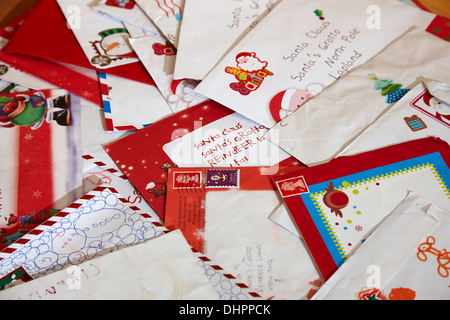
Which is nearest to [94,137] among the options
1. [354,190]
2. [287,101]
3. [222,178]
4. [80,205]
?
[80,205]

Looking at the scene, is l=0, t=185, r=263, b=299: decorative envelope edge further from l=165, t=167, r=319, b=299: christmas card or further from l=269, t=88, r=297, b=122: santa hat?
l=269, t=88, r=297, b=122: santa hat

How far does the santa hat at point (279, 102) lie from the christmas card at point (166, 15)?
244 millimetres

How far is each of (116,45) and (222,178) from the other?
39 cm

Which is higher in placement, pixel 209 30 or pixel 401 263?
pixel 209 30

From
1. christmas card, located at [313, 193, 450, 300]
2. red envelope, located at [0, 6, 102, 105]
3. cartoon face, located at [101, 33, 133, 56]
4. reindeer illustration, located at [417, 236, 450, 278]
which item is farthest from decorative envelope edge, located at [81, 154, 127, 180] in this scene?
reindeer illustration, located at [417, 236, 450, 278]

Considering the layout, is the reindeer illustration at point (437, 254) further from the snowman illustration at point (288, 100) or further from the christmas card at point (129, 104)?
the christmas card at point (129, 104)

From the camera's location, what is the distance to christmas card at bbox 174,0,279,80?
0.81 m

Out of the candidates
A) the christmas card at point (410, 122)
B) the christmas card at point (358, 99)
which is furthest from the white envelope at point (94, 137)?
the christmas card at point (410, 122)

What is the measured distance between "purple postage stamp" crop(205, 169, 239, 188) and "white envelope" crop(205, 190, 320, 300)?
0.01m

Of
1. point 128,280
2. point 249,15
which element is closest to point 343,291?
point 128,280

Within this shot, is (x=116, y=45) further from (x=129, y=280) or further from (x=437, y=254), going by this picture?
(x=437, y=254)

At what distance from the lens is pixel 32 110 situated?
82 cm
